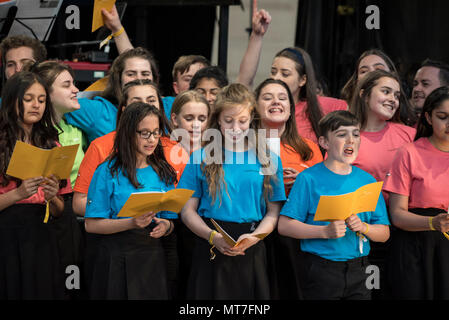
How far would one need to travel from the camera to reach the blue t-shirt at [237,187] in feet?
9.03

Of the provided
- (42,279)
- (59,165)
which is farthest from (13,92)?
(42,279)

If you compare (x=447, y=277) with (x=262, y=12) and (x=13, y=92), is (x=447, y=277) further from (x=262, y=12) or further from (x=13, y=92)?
(x=13, y=92)

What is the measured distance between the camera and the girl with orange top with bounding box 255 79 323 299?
298cm

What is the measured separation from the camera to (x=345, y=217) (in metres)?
2.66

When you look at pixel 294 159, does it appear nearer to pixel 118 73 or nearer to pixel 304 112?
pixel 304 112

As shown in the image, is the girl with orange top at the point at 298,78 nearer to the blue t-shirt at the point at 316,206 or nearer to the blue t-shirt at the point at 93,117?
the blue t-shirt at the point at 316,206

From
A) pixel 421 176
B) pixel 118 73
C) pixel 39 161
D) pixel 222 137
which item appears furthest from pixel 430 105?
pixel 39 161

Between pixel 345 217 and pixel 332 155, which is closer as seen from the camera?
pixel 345 217

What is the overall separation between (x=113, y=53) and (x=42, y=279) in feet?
10.6

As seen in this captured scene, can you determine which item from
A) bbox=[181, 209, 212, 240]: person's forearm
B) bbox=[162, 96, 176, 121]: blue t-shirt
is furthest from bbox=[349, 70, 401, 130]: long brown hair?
bbox=[181, 209, 212, 240]: person's forearm

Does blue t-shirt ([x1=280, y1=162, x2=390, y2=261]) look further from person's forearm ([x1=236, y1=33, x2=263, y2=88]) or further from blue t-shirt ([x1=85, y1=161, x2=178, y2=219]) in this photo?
person's forearm ([x1=236, y1=33, x2=263, y2=88])

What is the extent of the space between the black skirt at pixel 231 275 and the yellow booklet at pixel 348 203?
0.35m

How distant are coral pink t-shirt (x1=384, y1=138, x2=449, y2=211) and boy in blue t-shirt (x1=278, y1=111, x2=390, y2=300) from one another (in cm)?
20

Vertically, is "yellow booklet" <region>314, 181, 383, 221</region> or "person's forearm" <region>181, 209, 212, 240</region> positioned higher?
"yellow booklet" <region>314, 181, 383, 221</region>
